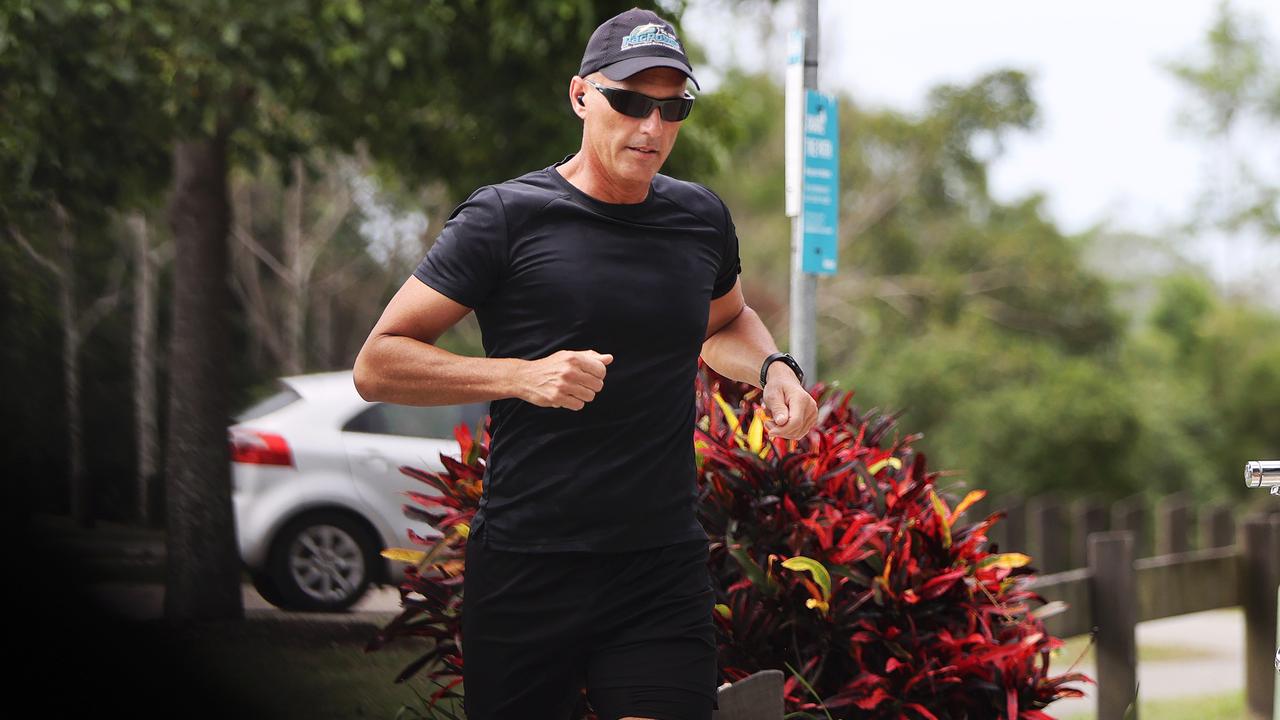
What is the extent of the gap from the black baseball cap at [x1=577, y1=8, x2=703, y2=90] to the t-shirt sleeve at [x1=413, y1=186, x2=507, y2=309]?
1.12 feet

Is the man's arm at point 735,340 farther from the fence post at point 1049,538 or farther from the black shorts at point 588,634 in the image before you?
the fence post at point 1049,538

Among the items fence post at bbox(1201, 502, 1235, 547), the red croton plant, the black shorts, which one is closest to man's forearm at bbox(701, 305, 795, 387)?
the black shorts

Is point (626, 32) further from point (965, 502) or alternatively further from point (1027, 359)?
point (1027, 359)

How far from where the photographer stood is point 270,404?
559 cm

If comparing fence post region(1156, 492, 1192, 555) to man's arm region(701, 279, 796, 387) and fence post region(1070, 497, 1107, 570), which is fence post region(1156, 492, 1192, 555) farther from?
man's arm region(701, 279, 796, 387)

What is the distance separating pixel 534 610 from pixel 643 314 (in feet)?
1.98

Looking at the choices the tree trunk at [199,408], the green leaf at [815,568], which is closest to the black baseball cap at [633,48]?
the green leaf at [815,568]

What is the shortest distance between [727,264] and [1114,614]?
4071 mm

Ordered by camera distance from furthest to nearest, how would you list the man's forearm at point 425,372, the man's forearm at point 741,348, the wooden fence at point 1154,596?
the wooden fence at point 1154,596, the man's forearm at point 741,348, the man's forearm at point 425,372

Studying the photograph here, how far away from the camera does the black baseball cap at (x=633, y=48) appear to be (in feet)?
9.13

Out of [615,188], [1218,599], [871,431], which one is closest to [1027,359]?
[1218,599]

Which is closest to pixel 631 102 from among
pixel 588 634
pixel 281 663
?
pixel 588 634

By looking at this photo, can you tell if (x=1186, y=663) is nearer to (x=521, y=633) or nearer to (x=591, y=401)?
(x=521, y=633)

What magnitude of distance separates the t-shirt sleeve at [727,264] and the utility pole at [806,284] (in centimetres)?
213
